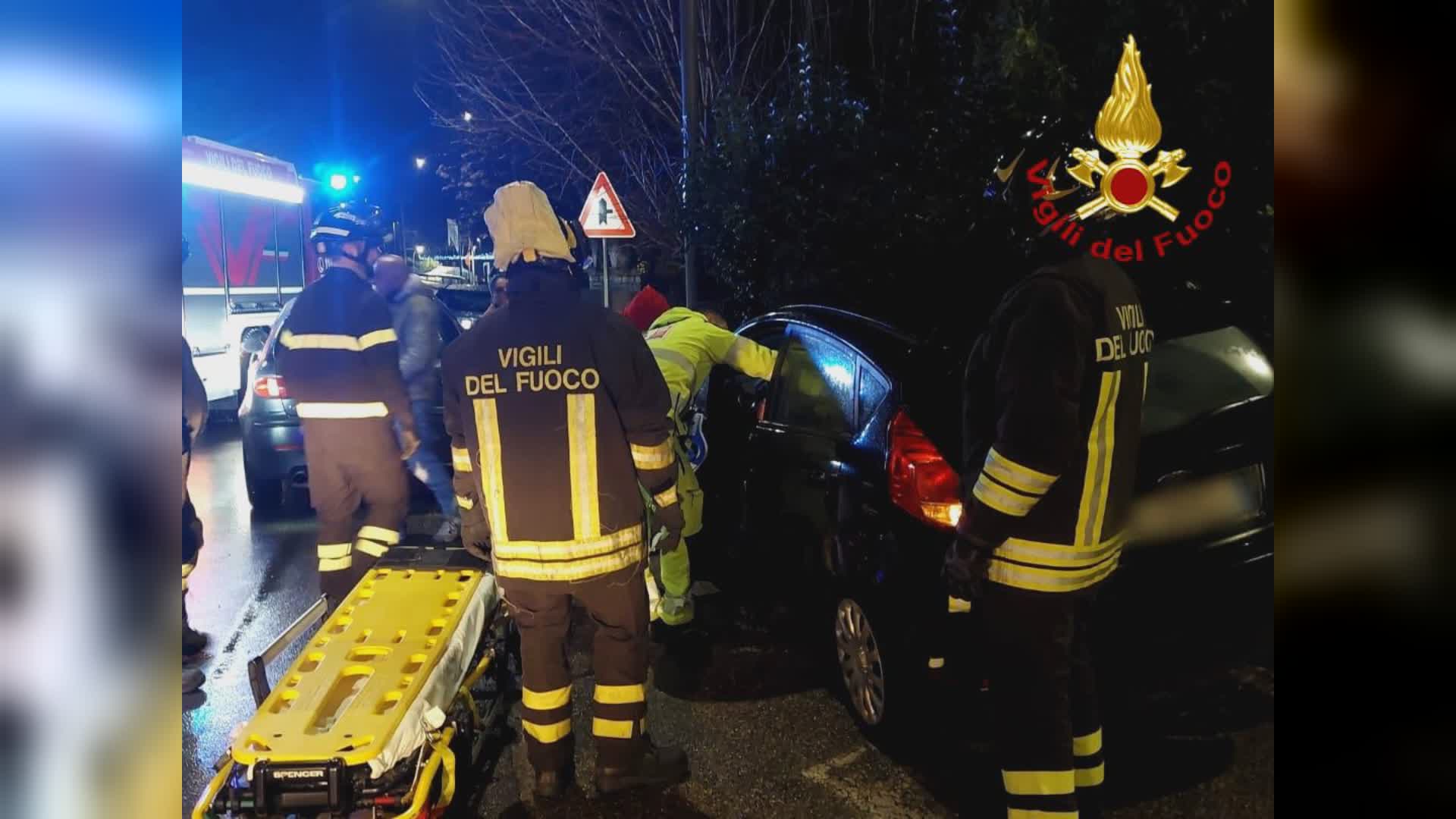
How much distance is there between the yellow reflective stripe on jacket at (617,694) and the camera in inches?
129

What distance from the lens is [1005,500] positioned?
103 inches

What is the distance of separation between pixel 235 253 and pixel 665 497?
11.1 m

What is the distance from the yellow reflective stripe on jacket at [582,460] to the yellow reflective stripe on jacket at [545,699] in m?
0.55

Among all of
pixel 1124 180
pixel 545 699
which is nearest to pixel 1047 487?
pixel 1124 180

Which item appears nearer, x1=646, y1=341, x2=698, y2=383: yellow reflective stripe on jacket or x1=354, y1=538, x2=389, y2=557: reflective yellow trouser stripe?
x1=646, y1=341, x2=698, y2=383: yellow reflective stripe on jacket

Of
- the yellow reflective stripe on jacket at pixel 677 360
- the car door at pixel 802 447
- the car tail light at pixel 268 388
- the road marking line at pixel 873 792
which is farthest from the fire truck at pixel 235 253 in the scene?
the road marking line at pixel 873 792

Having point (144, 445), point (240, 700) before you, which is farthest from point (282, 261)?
point (144, 445)

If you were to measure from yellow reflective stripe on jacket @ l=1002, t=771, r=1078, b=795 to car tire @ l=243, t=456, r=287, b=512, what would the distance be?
6.04m

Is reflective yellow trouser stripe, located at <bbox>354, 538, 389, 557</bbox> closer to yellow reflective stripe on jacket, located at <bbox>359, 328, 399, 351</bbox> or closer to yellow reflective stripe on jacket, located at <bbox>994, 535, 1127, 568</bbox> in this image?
yellow reflective stripe on jacket, located at <bbox>359, 328, 399, 351</bbox>

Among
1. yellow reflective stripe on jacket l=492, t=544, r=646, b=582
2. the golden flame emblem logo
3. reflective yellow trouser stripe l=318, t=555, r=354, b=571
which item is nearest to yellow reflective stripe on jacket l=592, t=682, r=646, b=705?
yellow reflective stripe on jacket l=492, t=544, r=646, b=582

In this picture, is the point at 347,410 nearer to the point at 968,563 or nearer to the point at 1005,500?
the point at 968,563

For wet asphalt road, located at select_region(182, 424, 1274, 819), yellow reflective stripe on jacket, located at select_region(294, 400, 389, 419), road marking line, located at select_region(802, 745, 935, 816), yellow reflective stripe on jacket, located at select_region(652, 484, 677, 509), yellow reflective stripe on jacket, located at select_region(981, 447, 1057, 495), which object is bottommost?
road marking line, located at select_region(802, 745, 935, 816)

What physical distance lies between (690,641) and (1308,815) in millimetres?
3301

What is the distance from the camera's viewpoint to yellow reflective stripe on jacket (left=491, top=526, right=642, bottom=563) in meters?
3.11
